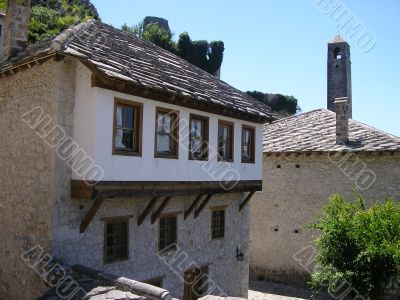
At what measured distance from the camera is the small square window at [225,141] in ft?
40.5

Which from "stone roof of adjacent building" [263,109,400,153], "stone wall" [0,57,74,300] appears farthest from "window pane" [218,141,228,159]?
"stone roof of adjacent building" [263,109,400,153]

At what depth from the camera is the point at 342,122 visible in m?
17.4

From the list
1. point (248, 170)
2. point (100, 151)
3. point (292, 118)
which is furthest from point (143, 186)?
point (292, 118)

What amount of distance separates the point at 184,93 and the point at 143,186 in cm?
272

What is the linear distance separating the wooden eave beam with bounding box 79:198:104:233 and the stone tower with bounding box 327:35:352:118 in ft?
115

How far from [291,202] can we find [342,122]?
4.33 m

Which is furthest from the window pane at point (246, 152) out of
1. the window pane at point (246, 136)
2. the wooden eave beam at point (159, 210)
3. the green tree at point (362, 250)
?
the wooden eave beam at point (159, 210)

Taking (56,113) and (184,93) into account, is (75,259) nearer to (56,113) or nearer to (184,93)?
(56,113)

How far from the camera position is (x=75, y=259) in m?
8.57

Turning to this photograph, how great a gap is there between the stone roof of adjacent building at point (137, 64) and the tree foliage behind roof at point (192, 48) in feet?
76.3

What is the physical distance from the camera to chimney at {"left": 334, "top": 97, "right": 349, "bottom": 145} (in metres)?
17.1

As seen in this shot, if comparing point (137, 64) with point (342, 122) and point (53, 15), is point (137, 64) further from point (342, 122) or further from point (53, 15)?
point (53, 15)

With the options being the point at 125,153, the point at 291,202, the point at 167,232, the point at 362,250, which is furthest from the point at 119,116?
the point at 291,202

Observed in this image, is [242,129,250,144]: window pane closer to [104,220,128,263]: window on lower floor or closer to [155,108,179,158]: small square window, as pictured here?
[155,108,179,158]: small square window
